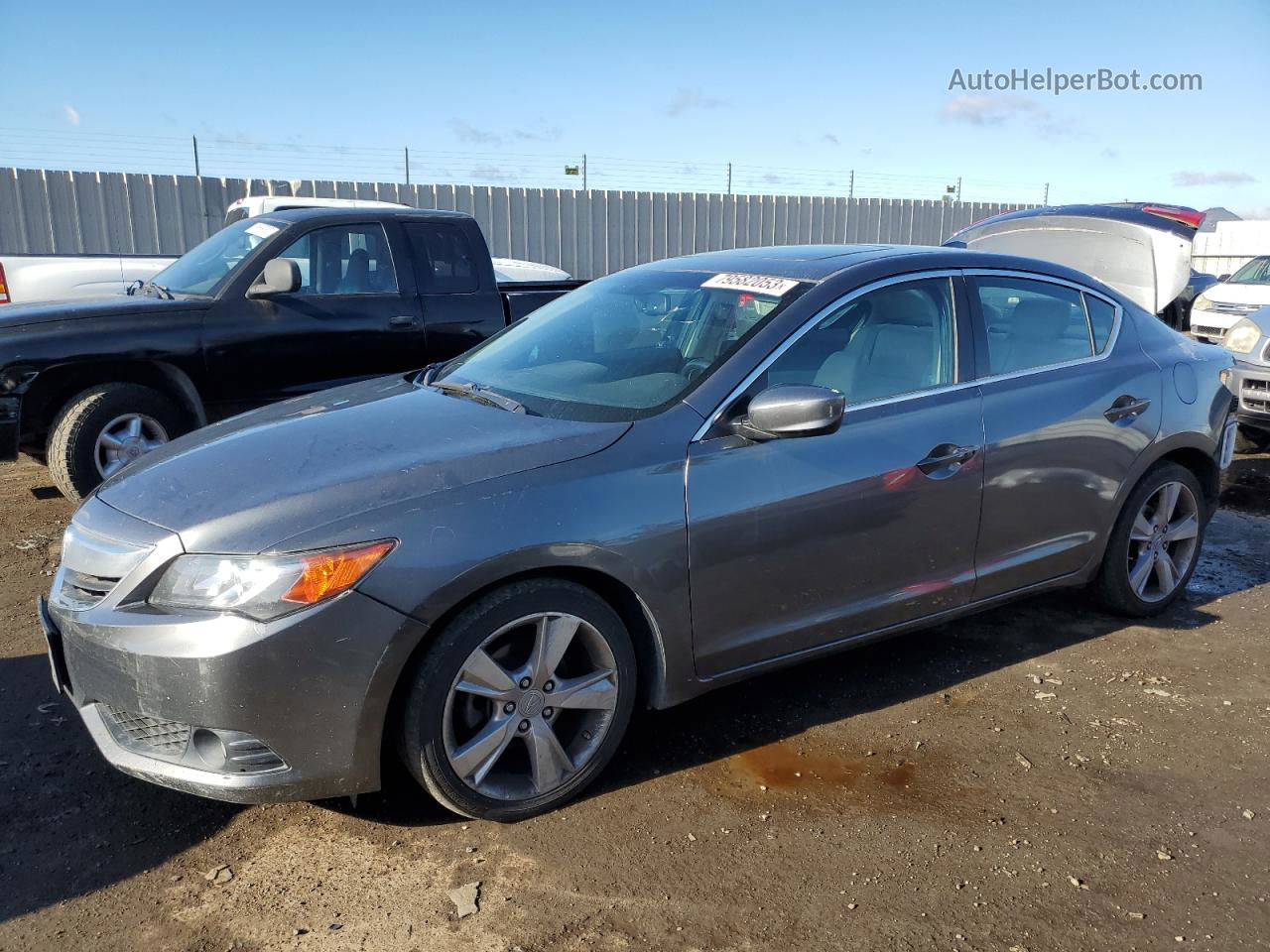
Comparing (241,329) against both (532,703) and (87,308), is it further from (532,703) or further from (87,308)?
(532,703)

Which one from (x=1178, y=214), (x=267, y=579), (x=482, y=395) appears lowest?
(x=267, y=579)

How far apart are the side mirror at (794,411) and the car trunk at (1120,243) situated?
6.44 meters

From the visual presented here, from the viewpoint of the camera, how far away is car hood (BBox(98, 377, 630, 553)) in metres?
2.73

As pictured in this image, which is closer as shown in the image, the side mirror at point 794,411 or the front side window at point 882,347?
the side mirror at point 794,411

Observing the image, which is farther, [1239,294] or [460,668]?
[1239,294]

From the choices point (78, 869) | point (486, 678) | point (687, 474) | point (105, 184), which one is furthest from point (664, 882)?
point (105, 184)

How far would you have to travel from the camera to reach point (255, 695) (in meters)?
2.58

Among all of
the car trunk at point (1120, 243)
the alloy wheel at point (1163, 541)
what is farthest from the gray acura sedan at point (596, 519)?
the car trunk at point (1120, 243)

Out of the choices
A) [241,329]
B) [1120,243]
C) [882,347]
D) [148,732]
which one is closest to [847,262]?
[882,347]

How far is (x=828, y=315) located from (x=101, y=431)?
4.50 meters

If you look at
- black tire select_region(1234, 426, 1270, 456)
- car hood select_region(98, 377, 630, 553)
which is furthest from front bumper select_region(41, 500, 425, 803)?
black tire select_region(1234, 426, 1270, 456)

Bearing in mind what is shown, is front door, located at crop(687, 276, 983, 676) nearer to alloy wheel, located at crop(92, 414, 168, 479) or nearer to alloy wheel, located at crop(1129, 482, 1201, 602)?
alloy wheel, located at crop(1129, 482, 1201, 602)

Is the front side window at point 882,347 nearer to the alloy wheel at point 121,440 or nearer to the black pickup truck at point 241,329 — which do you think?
the black pickup truck at point 241,329

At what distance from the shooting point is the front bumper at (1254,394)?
7.86m
